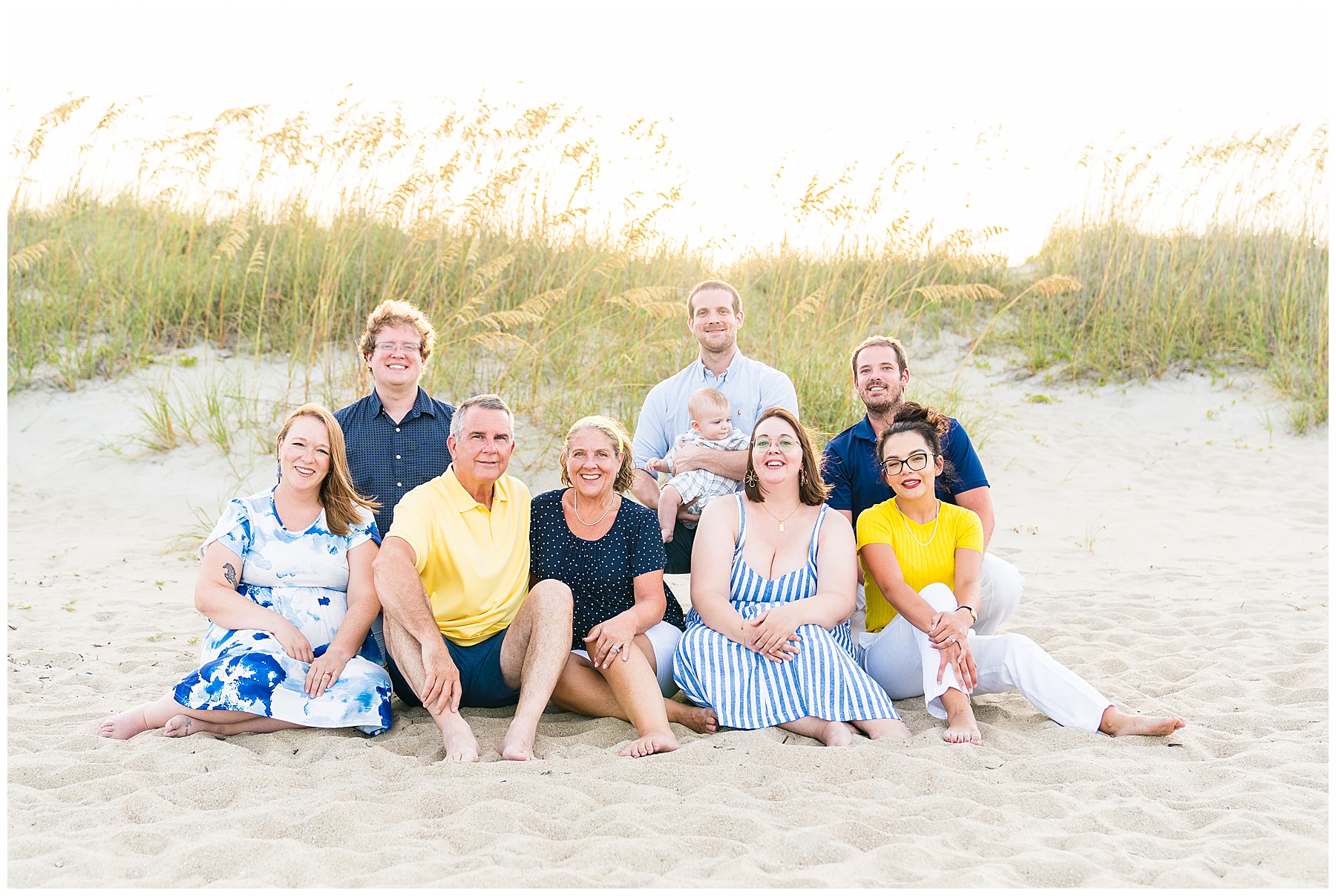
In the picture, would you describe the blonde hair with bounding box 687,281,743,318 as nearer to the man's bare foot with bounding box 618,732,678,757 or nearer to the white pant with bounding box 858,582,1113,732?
the white pant with bounding box 858,582,1113,732

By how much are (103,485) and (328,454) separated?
4.90m

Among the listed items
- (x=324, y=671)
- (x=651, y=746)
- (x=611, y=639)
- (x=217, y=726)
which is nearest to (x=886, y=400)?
(x=611, y=639)

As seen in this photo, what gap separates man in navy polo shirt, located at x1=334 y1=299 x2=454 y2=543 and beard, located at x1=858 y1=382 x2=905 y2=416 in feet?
5.54

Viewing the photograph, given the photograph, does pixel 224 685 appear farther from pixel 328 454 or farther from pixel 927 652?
pixel 927 652

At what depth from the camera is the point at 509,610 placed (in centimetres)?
335

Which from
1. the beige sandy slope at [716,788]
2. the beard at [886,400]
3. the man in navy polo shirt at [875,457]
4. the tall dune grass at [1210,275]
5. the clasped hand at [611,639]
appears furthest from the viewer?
the tall dune grass at [1210,275]

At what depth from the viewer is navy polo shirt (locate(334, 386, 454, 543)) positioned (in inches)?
150

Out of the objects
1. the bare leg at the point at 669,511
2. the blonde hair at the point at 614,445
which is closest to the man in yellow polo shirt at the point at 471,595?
the blonde hair at the point at 614,445

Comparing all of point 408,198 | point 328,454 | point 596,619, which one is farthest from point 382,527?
point 408,198

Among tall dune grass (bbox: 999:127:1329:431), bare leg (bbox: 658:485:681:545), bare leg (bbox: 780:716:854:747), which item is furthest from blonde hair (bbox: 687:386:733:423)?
tall dune grass (bbox: 999:127:1329:431)

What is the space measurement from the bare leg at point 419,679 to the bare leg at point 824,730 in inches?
40.8

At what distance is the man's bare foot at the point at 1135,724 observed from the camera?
123 inches

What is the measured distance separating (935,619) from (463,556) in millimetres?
1611

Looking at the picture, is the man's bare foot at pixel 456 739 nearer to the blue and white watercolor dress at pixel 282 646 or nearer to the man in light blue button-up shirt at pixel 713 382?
the blue and white watercolor dress at pixel 282 646
